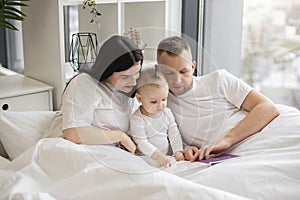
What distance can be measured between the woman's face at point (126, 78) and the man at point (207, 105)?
0.08m

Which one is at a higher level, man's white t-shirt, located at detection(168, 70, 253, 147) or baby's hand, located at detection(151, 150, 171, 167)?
man's white t-shirt, located at detection(168, 70, 253, 147)

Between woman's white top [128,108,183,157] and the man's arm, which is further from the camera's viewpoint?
the man's arm

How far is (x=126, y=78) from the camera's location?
1.39 meters

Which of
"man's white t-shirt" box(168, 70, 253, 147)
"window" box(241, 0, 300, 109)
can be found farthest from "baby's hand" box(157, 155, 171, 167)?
"window" box(241, 0, 300, 109)

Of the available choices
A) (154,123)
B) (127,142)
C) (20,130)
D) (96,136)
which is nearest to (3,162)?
(20,130)

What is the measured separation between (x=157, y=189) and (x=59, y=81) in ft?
3.37

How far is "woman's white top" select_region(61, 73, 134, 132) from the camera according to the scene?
4.73ft

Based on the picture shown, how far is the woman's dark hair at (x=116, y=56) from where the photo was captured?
137cm

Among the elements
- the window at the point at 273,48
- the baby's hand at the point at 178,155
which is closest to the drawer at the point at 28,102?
the baby's hand at the point at 178,155

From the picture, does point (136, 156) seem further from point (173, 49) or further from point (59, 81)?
point (59, 81)

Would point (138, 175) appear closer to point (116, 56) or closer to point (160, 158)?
point (160, 158)

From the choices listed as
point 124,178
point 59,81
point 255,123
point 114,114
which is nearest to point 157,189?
point 124,178

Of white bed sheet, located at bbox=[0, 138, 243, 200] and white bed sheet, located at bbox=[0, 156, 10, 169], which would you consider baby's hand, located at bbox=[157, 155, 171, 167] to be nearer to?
white bed sheet, located at bbox=[0, 138, 243, 200]

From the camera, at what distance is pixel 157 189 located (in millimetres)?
1321
